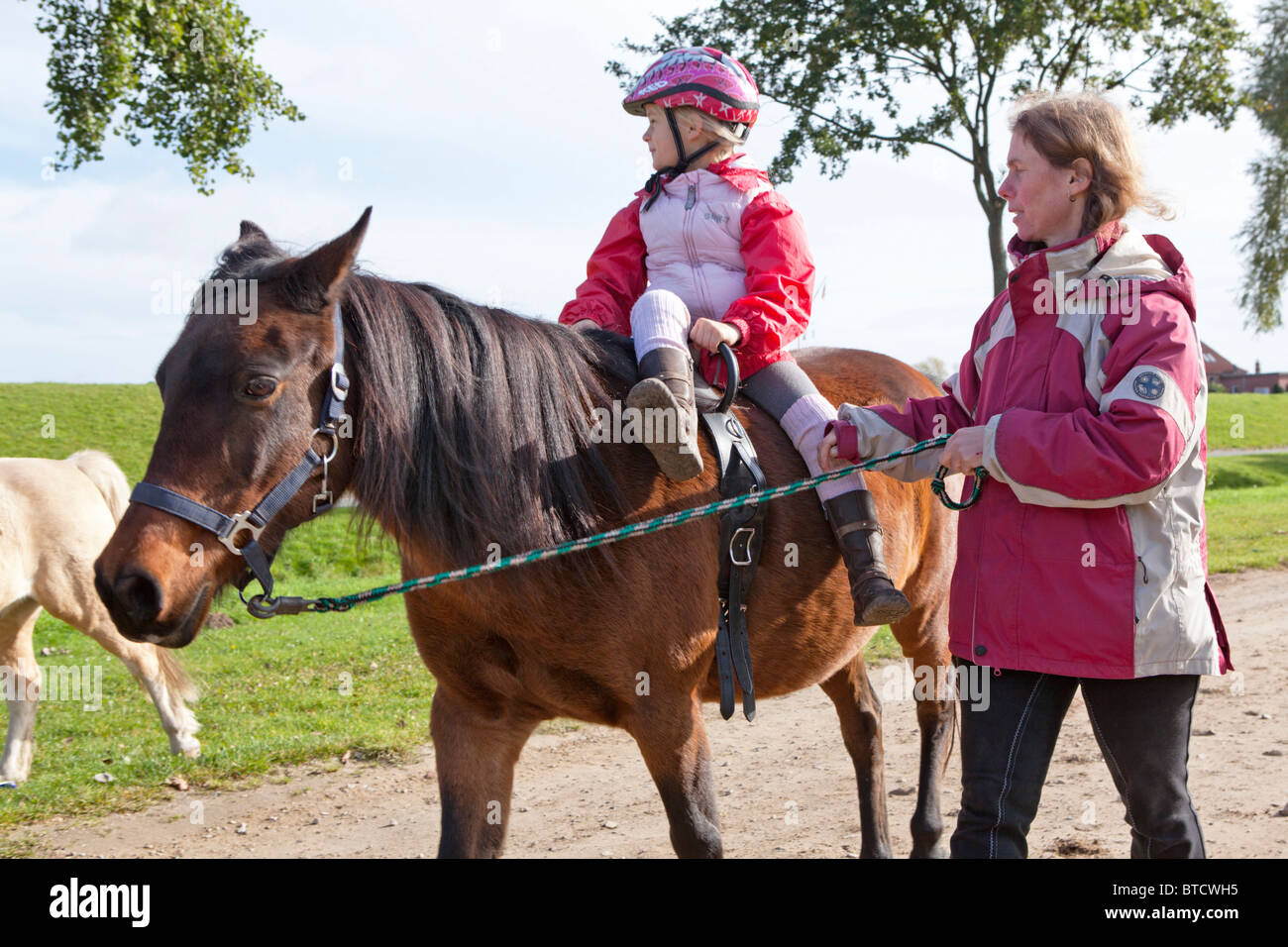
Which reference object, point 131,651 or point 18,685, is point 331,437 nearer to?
point 131,651

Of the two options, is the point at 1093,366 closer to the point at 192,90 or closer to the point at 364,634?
the point at 364,634

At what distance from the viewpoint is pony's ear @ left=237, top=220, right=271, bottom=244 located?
2.89 m

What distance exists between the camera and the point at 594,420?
3.08 meters

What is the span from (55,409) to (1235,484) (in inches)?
1012

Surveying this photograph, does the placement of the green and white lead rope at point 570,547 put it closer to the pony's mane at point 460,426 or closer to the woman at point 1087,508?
the pony's mane at point 460,426

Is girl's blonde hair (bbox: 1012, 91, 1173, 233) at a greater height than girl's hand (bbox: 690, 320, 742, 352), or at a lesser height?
greater

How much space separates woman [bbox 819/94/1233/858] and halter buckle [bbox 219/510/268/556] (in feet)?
5.73

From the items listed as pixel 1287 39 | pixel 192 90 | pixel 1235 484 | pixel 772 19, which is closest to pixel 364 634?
pixel 192 90

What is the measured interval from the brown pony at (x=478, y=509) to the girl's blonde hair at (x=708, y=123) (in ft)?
2.78

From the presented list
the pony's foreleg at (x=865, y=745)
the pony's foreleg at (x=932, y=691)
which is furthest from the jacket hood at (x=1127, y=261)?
the pony's foreleg at (x=932, y=691)

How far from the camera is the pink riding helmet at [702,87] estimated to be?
3.53 meters

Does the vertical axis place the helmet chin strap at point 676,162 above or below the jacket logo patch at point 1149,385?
above
